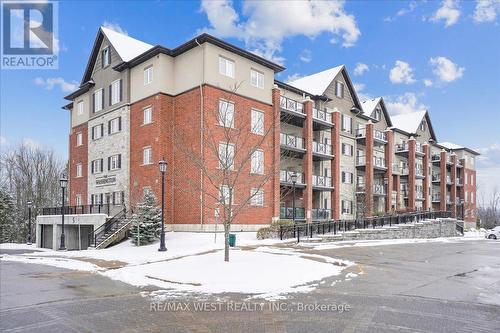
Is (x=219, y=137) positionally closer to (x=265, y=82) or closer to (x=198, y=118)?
(x=198, y=118)

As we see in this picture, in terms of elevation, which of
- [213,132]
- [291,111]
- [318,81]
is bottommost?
[213,132]

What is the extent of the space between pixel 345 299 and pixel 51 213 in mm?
35353

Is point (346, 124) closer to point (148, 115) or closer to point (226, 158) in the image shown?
point (148, 115)

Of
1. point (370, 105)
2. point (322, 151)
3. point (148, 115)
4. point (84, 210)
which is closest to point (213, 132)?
point (148, 115)

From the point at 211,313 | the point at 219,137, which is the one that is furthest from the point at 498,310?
the point at 219,137

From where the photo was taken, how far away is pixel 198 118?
30.0 metres

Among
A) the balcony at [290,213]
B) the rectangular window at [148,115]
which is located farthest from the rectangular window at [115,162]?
the balcony at [290,213]

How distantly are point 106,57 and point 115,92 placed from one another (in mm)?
3747

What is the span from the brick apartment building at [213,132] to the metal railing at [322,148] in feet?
0.33

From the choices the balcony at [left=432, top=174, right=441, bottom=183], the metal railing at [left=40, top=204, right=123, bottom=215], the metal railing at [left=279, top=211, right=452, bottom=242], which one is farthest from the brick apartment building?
the balcony at [left=432, top=174, right=441, bottom=183]

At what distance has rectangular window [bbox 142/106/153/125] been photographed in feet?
107

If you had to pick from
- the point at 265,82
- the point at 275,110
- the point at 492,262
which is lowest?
the point at 492,262

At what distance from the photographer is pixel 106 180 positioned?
3709 centimetres

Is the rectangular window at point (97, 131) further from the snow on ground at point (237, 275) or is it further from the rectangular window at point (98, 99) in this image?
the snow on ground at point (237, 275)
